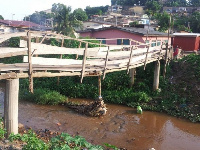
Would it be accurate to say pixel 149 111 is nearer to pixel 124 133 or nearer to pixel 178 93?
pixel 178 93

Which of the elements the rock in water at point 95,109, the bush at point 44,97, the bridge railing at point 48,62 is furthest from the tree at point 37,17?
the bridge railing at point 48,62

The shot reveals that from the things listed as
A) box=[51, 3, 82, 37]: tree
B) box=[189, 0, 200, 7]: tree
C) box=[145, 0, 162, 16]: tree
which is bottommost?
box=[51, 3, 82, 37]: tree

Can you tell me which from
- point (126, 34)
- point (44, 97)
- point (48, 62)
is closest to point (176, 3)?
point (126, 34)

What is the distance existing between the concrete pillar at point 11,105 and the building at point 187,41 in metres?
18.1

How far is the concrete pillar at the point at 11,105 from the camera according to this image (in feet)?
23.7

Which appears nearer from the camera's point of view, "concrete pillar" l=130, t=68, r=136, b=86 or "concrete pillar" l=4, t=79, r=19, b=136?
"concrete pillar" l=4, t=79, r=19, b=136

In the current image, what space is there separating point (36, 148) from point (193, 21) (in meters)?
36.4

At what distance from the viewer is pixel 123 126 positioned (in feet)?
36.6

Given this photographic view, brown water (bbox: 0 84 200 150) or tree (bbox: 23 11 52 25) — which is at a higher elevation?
tree (bbox: 23 11 52 25)

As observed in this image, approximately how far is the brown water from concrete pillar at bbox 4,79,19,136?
2.87m

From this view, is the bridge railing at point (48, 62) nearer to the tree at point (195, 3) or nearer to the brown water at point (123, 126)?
the brown water at point (123, 126)

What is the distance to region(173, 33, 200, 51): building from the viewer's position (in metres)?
22.3

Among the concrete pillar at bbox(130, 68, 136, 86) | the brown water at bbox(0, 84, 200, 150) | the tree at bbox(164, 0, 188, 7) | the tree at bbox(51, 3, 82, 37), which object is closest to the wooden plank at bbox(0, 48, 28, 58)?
the brown water at bbox(0, 84, 200, 150)

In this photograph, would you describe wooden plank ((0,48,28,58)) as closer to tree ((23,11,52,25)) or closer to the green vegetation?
the green vegetation
